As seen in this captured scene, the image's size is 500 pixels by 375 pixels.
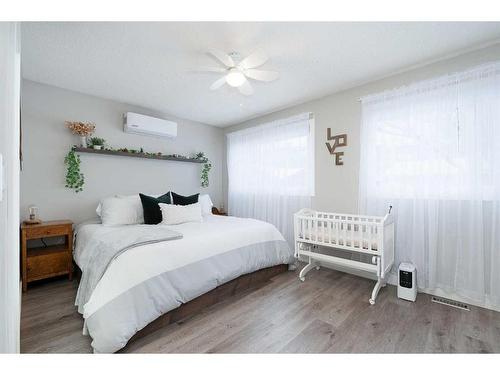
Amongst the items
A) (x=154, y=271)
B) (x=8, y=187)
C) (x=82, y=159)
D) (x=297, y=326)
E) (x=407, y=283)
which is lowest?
(x=297, y=326)

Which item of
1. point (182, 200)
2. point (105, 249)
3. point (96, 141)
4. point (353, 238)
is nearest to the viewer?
point (105, 249)

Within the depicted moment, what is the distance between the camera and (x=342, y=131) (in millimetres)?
2973

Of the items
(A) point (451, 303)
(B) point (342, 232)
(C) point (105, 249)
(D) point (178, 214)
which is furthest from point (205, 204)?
(A) point (451, 303)

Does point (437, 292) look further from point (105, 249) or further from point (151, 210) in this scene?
point (151, 210)

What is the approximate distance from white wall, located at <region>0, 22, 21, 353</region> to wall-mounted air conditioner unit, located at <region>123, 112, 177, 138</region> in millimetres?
2582

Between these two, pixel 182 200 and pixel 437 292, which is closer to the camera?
pixel 437 292

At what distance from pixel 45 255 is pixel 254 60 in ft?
9.76

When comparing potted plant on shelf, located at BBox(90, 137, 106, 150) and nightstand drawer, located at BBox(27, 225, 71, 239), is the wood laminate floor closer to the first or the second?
nightstand drawer, located at BBox(27, 225, 71, 239)

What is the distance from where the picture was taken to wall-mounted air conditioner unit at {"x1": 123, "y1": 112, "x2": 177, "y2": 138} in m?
3.31

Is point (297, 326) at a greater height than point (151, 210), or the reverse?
point (151, 210)

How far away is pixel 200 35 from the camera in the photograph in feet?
6.18

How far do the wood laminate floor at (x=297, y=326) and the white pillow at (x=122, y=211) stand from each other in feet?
2.72

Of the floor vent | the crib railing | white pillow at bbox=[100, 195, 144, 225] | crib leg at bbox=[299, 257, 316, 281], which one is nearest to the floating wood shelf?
white pillow at bbox=[100, 195, 144, 225]

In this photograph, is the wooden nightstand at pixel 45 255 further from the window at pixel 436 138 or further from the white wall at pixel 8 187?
the window at pixel 436 138
